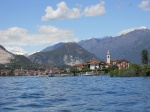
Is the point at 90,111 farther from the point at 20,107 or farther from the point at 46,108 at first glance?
the point at 20,107

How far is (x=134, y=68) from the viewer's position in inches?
7707

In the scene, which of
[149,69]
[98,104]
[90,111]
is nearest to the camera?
[90,111]

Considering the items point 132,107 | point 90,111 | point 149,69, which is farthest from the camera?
point 149,69

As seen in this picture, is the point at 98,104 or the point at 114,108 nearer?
the point at 114,108

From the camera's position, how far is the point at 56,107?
39.8 m

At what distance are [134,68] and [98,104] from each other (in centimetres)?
15689

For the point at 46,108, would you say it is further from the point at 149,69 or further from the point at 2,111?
the point at 149,69

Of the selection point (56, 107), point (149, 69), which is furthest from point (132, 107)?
point (149, 69)

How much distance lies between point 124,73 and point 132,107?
16147 cm

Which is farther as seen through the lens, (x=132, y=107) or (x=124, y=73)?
(x=124, y=73)

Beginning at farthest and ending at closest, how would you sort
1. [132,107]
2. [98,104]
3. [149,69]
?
[149,69] < [98,104] < [132,107]

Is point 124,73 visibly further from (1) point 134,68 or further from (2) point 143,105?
(2) point 143,105

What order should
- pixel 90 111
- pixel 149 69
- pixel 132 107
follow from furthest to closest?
1. pixel 149 69
2. pixel 132 107
3. pixel 90 111

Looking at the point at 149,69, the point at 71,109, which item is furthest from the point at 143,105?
the point at 149,69
